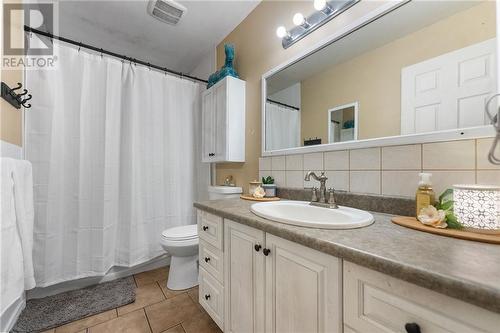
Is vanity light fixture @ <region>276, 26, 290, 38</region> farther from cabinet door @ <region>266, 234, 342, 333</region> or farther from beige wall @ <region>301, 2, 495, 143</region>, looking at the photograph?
cabinet door @ <region>266, 234, 342, 333</region>

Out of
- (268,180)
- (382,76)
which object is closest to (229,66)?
(268,180)

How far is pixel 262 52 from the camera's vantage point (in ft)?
5.58

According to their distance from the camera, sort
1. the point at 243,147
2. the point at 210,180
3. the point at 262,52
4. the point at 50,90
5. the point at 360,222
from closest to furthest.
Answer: the point at 360,222, the point at 50,90, the point at 262,52, the point at 243,147, the point at 210,180

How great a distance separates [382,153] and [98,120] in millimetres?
2099

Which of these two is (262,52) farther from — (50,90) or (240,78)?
(50,90)

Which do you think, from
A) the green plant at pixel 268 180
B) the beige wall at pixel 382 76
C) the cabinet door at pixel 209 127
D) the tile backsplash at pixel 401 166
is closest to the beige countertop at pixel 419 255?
the tile backsplash at pixel 401 166

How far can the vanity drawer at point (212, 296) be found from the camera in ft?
3.61

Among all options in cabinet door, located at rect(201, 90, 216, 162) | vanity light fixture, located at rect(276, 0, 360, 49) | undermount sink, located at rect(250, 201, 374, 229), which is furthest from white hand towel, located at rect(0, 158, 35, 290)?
vanity light fixture, located at rect(276, 0, 360, 49)

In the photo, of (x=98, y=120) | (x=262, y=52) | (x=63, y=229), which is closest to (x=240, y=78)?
(x=262, y=52)

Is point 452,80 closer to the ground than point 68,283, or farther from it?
farther from it

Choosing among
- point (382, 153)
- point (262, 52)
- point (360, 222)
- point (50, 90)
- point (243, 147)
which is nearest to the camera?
point (360, 222)

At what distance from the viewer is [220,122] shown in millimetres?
1882

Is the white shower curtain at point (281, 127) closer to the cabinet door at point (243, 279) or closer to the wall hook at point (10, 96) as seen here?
the cabinet door at point (243, 279)

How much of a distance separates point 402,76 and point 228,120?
1.23 metres
